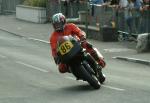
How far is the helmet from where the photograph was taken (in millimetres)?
13328

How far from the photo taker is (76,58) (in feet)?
42.6

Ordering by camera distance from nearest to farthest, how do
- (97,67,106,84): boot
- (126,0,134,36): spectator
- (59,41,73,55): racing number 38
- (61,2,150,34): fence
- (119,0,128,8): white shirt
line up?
(59,41,73,55): racing number 38
(97,67,106,84): boot
(61,2,150,34): fence
(126,0,134,36): spectator
(119,0,128,8): white shirt

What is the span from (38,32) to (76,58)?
1942cm

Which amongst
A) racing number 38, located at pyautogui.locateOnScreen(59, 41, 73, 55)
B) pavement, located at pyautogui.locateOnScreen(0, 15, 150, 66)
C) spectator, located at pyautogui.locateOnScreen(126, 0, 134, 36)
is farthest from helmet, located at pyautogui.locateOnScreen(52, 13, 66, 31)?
spectator, located at pyautogui.locateOnScreen(126, 0, 134, 36)

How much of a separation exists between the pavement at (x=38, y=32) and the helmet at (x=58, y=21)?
233 inches

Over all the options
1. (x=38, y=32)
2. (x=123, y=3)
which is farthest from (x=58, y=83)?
(x=38, y=32)

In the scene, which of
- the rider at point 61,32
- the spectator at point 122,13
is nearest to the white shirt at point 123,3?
the spectator at point 122,13

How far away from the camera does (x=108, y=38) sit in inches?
1052

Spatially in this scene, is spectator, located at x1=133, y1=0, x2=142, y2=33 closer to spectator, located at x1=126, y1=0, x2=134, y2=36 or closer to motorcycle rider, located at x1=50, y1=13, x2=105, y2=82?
spectator, located at x1=126, y1=0, x2=134, y2=36

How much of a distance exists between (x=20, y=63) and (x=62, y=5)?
16.4 m

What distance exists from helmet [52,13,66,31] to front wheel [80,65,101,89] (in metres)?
1.02

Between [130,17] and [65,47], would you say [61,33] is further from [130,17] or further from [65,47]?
[130,17]

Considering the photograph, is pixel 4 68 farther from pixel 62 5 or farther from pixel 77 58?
pixel 62 5

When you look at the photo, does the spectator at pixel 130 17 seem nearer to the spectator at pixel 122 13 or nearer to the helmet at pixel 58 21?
the spectator at pixel 122 13
